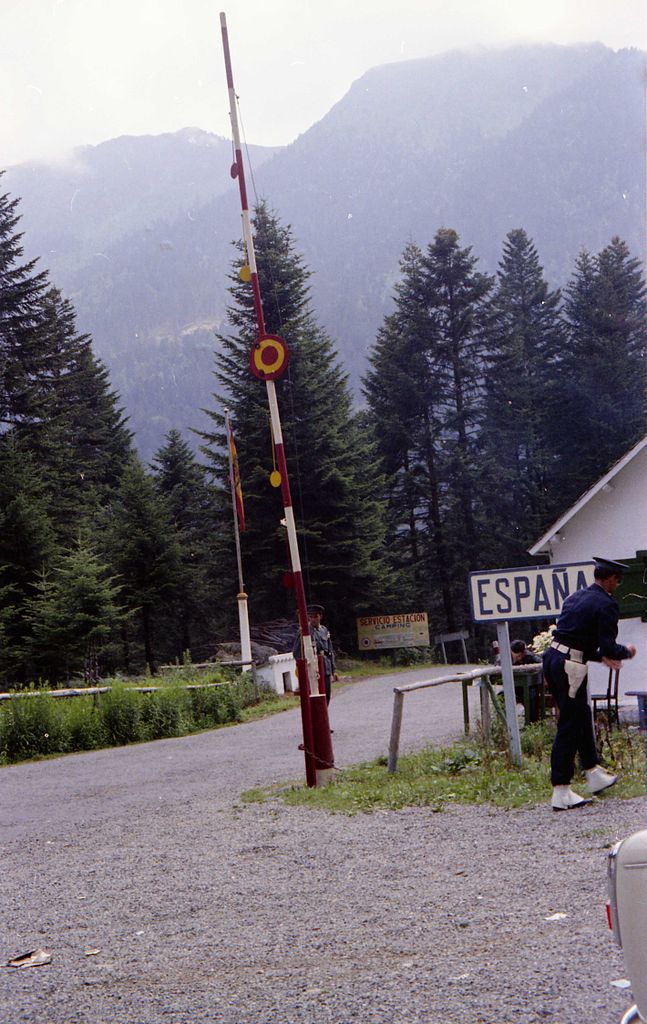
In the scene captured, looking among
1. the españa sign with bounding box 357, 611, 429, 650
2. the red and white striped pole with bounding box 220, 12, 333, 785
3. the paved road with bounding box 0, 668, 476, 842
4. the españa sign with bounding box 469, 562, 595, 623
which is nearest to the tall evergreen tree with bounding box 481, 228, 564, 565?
the españa sign with bounding box 357, 611, 429, 650

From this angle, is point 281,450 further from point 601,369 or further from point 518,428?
point 518,428

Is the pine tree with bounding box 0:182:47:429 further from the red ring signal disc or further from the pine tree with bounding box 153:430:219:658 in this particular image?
the red ring signal disc

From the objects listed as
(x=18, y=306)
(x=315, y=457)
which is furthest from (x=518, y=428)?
(x=18, y=306)

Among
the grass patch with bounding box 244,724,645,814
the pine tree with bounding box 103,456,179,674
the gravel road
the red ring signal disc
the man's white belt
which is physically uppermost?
the pine tree with bounding box 103,456,179,674

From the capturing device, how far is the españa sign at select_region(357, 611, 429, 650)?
43.6 m

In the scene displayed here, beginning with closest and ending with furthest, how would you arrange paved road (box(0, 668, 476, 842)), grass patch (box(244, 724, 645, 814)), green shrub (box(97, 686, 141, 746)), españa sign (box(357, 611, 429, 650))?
grass patch (box(244, 724, 645, 814)) → paved road (box(0, 668, 476, 842)) → green shrub (box(97, 686, 141, 746)) → españa sign (box(357, 611, 429, 650))

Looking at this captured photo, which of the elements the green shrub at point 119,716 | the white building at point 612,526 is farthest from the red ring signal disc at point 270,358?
the green shrub at point 119,716

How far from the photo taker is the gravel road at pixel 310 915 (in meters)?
4.46

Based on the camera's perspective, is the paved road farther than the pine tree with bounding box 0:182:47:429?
No

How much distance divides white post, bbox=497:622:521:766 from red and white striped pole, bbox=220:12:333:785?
1.90m

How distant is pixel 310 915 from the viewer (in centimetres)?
605

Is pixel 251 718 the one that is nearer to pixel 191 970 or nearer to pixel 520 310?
pixel 191 970

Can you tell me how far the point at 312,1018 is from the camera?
430 centimetres

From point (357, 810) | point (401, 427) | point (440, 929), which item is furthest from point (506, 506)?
point (440, 929)
